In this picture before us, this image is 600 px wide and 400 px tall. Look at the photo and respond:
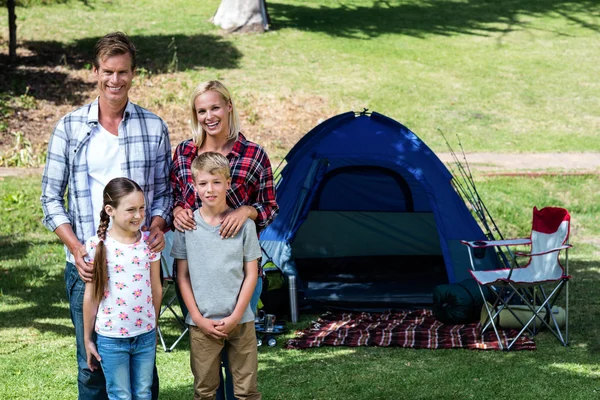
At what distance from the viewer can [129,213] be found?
3.24m

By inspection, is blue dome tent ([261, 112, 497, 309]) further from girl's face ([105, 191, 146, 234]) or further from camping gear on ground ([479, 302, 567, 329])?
girl's face ([105, 191, 146, 234])

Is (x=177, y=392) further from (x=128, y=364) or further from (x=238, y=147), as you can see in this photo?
(x=238, y=147)

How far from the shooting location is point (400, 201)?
26.9 feet

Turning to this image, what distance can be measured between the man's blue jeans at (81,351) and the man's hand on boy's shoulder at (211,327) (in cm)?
29

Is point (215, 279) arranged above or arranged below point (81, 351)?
above

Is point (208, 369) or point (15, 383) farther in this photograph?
point (15, 383)

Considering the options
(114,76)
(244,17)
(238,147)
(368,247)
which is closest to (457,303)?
(368,247)

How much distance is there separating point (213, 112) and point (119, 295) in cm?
84

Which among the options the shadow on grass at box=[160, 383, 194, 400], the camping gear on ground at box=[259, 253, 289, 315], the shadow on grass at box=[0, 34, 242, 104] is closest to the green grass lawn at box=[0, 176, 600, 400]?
the shadow on grass at box=[160, 383, 194, 400]

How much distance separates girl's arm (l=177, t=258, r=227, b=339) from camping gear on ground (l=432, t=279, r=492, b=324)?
325 centimetres

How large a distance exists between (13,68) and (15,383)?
1126 cm

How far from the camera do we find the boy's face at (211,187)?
3395 millimetres

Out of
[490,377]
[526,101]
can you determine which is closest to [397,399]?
[490,377]

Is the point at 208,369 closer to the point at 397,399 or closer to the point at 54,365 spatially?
the point at 397,399
